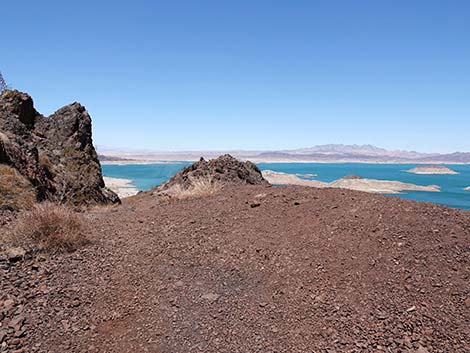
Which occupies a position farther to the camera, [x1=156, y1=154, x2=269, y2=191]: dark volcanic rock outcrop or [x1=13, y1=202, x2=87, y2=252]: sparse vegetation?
[x1=156, y1=154, x2=269, y2=191]: dark volcanic rock outcrop

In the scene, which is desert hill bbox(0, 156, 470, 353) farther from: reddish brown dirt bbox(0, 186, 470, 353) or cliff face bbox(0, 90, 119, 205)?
cliff face bbox(0, 90, 119, 205)

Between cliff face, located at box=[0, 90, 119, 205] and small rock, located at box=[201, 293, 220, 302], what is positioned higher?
cliff face, located at box=[0, 90, 119, 205]

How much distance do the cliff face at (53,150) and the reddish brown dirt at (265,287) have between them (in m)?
6.83

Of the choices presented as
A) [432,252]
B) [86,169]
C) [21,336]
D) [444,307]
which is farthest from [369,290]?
[86,169]

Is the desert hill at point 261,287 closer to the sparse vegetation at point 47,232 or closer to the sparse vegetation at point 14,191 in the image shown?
the sparse vegetation at point 47,232

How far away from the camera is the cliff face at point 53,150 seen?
44.2ft

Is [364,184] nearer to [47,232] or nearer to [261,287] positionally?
[261,287]

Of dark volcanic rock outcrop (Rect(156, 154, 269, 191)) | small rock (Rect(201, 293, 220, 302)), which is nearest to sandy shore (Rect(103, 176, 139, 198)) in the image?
dark volcanic rock outcrop (Rect(156, 154, 269, 191))

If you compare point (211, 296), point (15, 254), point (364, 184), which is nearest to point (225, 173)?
point (15, 254)

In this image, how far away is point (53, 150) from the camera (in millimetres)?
18938

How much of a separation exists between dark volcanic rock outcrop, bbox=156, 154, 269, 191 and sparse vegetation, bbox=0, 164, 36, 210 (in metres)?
6.25

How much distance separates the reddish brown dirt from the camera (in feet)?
15.8

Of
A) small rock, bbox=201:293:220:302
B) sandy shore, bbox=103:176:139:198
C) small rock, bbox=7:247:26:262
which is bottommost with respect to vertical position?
sandy shore, bbox=103:176:139:198

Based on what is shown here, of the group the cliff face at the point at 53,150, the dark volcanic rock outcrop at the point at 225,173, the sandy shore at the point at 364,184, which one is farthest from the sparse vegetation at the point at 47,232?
the sandy shore at the point at 364,184
